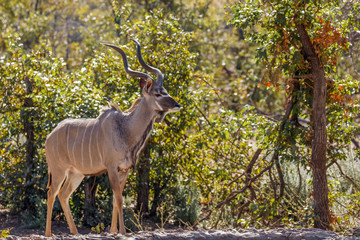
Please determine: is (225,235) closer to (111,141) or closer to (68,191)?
(111,141)

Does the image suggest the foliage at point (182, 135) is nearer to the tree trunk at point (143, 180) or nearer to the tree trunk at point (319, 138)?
the tree trunk at point (143, 180)

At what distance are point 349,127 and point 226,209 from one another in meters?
2.03

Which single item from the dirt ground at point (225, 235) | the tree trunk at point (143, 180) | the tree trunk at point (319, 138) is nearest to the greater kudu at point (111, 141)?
the dirt ground at point (225, 235)

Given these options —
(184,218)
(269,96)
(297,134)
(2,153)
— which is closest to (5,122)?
(2,153)

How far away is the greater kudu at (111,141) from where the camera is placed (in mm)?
4805

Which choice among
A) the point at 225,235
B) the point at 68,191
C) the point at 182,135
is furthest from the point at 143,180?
the point at 225,235

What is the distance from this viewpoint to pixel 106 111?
5.15 meters

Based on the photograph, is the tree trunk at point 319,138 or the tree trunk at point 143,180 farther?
the tree trunk at point 143,180

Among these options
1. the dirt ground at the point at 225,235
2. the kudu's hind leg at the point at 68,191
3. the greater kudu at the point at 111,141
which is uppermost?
the greater kudu at the point at 111,141

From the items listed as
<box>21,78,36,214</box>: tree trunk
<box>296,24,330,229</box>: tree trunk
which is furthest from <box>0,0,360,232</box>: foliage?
<box>296,24,330,229</box>: tree trunk

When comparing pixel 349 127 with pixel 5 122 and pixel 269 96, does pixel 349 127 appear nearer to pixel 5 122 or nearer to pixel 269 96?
pixel 5 122

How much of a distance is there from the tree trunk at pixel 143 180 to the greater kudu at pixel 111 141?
1.61 meters

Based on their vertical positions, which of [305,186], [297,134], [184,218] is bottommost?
[184,218]

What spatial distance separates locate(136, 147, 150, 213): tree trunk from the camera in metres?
6.88
